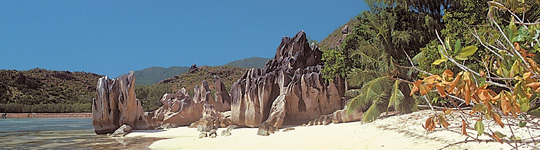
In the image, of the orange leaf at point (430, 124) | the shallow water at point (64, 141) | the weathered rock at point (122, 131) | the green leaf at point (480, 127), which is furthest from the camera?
the weathered rock at point (122, 131)

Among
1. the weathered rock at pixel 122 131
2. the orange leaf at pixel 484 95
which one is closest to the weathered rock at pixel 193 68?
the weathered rock at pixel 122 131

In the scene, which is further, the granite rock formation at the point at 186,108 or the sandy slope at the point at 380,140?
the granite rock formation at the point at 186,108

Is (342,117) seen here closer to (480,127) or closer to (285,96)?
(285,96)

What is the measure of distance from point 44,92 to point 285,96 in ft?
208

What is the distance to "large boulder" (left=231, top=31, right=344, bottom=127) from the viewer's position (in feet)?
65.8

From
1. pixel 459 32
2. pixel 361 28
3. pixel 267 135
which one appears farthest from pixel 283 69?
pixel 459 32

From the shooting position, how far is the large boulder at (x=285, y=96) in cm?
2005

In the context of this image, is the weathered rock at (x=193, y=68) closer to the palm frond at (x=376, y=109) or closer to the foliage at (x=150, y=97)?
the foliage at (x=150, y=97)

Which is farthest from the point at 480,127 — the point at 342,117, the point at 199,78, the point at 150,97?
the point at 199,78

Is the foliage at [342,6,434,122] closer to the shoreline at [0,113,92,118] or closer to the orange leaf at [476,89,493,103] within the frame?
the orange leaf at [476,89,493,103]

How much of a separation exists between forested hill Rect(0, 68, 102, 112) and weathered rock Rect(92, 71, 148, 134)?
38.6 m

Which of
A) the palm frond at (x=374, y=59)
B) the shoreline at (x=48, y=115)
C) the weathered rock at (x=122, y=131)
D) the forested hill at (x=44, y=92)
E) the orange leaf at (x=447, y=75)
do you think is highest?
the forested hill at (x=44, y=92)

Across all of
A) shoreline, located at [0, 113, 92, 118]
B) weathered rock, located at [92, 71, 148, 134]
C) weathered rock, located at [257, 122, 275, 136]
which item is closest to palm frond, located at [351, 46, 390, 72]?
weathered rock, located at [257, 122, 275, 136]

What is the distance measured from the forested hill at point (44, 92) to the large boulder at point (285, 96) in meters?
43.2
